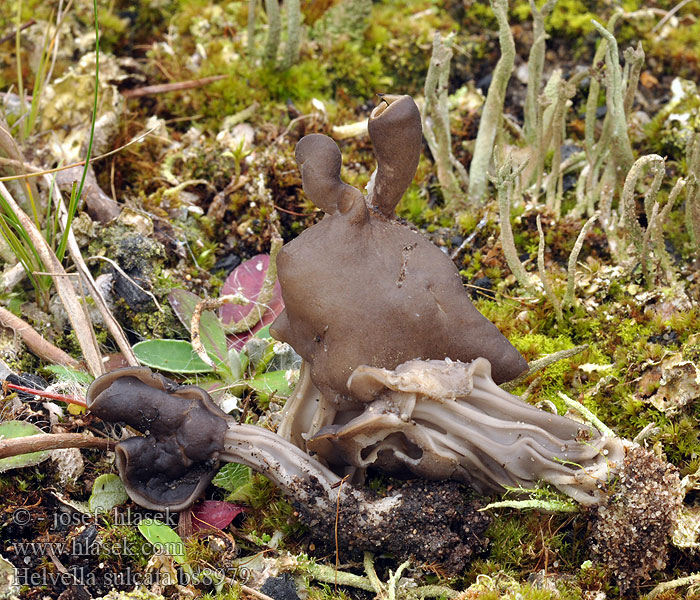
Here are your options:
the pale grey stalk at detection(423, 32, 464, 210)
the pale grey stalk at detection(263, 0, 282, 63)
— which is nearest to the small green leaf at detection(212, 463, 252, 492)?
the pale grey stalk at detection(423, 32, 464, 210)

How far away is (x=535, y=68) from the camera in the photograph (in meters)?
4.20

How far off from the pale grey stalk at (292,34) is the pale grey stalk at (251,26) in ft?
0.73

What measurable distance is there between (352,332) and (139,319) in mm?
1493

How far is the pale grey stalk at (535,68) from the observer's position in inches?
157

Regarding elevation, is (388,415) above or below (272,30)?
below

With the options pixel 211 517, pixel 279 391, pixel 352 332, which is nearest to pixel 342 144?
pixel 279 391

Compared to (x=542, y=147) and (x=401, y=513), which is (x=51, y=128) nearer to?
(x=542, y=147)

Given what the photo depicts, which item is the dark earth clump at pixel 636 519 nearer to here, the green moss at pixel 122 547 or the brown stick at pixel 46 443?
the green moss at pixel 122 547

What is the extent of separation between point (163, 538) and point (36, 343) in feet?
4.10

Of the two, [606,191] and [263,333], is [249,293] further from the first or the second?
[606,191]

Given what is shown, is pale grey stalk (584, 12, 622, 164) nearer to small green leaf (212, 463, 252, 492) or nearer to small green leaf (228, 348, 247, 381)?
small green leaf (228, 348, 247, 381)

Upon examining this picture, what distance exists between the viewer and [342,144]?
182 inches

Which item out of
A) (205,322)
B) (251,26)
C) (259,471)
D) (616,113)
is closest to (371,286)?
(259,471)

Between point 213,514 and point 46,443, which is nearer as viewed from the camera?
point 46,443
